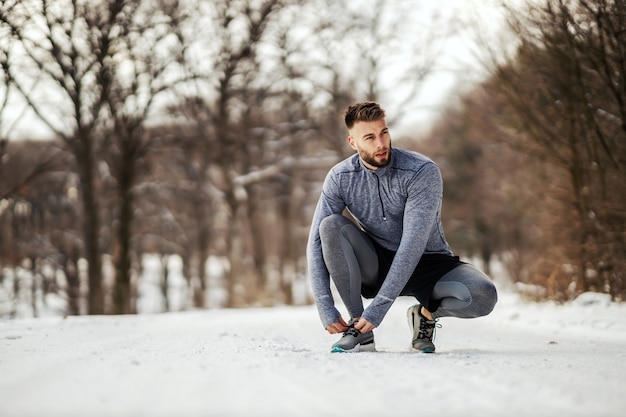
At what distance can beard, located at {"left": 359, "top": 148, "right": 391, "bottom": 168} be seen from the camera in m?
3.76

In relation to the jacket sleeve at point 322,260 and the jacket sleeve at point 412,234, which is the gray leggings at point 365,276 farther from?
the jacket sleeve at point 412,234

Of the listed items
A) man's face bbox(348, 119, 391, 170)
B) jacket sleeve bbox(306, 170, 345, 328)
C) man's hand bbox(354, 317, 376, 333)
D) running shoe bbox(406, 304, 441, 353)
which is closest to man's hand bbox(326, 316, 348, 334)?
jacket sleeve bbox(306, 170, 345, 328)

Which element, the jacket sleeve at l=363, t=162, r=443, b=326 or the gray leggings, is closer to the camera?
the jacket sleeve at l=363, t=162, r=443, b=326

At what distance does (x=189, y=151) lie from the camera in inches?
670

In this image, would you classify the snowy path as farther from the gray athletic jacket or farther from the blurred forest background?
the blurred forest background

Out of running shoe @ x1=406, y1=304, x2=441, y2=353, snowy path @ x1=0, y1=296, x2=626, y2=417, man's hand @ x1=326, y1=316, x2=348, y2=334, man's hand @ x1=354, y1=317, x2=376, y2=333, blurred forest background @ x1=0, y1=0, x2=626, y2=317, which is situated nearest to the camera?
snowy path @ x1=0, y1=296, x2=626, y2=417

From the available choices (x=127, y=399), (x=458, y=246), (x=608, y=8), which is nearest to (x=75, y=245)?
(x=458, y=246)

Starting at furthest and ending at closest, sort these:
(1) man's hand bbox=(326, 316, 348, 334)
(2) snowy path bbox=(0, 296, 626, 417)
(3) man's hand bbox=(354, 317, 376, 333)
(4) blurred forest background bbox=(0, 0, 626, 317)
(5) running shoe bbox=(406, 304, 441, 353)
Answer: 1. (4) blurred forest background bbox=(0, 0, 626, 317)
2. (5) running shoe bbox=(406, 304, 441, 353)
3. (1) man's hand bbox=(326, 316, 348, 334)
4. (3) man's hand bbox=(354, 317, 376, 333)
5. (2) snowy path bbox=(0, 296, 626, 417)

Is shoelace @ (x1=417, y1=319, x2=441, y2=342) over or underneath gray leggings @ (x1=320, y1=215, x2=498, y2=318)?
underneath

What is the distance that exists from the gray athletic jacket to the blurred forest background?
3005 millimetres

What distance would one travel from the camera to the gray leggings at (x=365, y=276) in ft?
12.2

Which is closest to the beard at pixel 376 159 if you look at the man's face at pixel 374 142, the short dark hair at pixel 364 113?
the man's face at pixel 374 142

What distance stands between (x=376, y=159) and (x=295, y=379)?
156 cm

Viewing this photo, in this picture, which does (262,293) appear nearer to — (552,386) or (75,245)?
(75,245)
